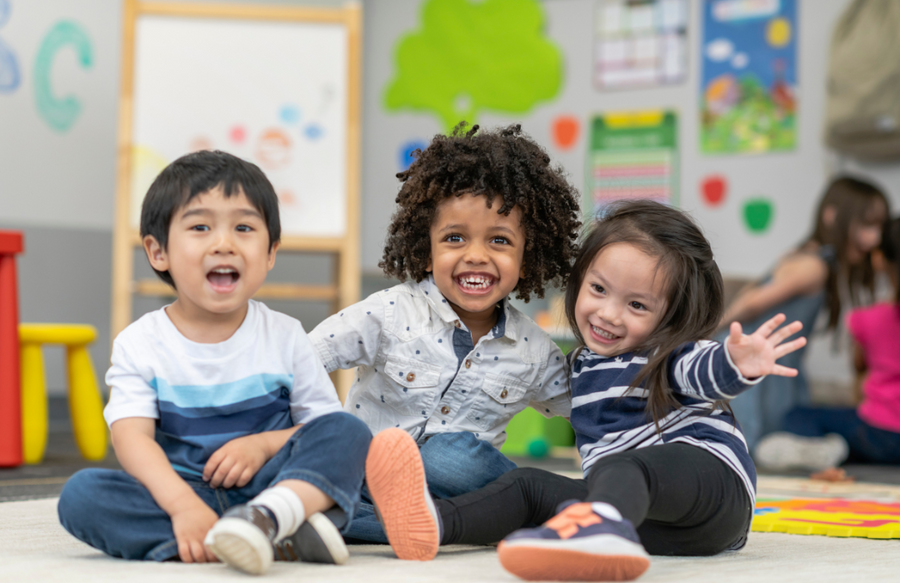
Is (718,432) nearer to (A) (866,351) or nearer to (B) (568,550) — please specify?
(B) (568,550)

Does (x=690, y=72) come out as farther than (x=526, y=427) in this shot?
Yes

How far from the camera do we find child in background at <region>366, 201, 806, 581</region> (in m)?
0.74

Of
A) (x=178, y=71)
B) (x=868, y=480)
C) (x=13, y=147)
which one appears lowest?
(x=868, y=480)

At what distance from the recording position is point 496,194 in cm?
111

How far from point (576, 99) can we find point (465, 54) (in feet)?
1.64

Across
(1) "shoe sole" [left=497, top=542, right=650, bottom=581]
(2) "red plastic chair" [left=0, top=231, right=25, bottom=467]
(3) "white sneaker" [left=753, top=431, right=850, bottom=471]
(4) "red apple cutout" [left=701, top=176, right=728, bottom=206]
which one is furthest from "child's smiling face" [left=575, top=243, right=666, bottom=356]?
(4) "red apple cutout" [left=701, top=176, right=728, bottom=206]

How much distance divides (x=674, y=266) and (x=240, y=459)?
20.7 inches

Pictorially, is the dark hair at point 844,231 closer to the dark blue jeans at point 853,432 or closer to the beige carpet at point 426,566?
the dark blue jeans at point 853,432

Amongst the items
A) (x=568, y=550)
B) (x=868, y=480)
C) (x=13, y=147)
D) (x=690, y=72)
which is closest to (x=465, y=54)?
(x=690, y=72)

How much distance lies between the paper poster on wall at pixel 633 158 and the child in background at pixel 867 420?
2.90 ft

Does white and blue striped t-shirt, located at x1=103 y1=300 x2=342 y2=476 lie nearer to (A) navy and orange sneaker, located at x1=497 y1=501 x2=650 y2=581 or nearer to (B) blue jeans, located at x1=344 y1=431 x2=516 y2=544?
(B) blue jeans, located at x1=344 y1=431 x2=516 y2=544

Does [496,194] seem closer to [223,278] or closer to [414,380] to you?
[414,380]

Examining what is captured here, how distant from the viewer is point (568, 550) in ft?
2.30

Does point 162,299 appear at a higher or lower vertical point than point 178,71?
lower
